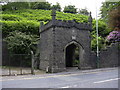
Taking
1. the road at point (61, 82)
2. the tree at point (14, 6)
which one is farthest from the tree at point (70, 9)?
the road at point (61, 82)

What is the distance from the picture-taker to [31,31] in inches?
1014

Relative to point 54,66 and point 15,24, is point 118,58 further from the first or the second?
point 15,24

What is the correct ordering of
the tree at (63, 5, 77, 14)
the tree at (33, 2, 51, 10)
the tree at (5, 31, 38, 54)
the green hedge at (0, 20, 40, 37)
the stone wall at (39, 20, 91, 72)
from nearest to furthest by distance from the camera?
the stone wall at (39, 20, 91, 72) → the tree at (5, 31, 38, 54) → the green hedge at (0, 20, 40, 37) → the tree at (33, 2, 51, 10) → the tree at (63, 5, 77, 14)

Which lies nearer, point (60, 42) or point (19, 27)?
point (60, 42)

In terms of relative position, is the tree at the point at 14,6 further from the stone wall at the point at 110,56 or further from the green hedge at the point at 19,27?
the stone wall at the point at 110,56

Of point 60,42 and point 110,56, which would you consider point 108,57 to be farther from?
point 60,42

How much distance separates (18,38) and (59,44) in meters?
7.91

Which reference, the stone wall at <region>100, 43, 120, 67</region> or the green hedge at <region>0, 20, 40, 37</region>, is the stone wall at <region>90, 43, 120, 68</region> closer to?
the stone wall at <region>100, 43, 120, 67</region>

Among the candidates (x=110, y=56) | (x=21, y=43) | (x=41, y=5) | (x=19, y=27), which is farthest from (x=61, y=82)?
(x=41, y=5)

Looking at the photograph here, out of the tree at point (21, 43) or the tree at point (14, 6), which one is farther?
the tree at point (14, 6)

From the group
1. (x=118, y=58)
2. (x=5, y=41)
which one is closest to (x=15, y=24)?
(x=5, y=41)

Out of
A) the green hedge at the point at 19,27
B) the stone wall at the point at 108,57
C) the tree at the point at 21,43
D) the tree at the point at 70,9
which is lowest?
the stone wall at the point at 108,57

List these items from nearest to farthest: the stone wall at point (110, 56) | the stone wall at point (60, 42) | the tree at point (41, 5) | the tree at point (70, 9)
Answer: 1. the stone wall at point (60, 42)
2. the stone wall at point (110, 56)
3. the tree at point (41, 5)
4. the tree at point (70, 9)

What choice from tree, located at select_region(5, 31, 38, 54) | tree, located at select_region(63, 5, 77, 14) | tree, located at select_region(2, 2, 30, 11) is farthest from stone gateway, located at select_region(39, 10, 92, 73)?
tree, located at select_region(63, 5, 77, 14)
